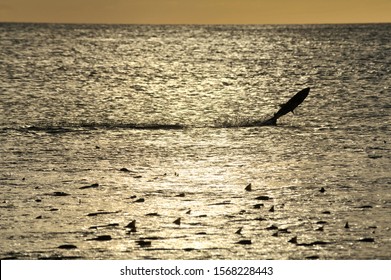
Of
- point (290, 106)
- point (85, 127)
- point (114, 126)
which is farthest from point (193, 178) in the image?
point (290, 106)

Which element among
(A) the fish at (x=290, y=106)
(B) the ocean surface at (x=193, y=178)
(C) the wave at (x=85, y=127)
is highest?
(A) the fish at (x=290, y=106)

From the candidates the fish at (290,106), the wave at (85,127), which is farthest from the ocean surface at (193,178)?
the fish at (290,106)

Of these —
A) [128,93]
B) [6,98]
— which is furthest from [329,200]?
[128,93]

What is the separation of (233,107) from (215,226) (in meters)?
40.1

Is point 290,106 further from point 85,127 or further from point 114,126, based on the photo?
point 85,127

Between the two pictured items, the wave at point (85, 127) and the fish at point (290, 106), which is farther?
the fish at point (290, 106)

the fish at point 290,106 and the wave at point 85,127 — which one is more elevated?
the fish at point 290,106

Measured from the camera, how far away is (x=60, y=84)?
278ft

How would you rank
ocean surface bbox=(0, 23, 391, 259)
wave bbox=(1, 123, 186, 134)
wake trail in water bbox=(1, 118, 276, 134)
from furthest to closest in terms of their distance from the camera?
1. wake trail in water bbox=(1, 118, 276, 134)
2. wave bbox=(1, 123, 186, 134)
3. ocean surface bbox=(0, 23, 391, 259)

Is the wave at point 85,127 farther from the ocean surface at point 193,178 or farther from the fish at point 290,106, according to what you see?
the fish at point 290,106

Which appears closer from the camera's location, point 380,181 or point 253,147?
point 380,181

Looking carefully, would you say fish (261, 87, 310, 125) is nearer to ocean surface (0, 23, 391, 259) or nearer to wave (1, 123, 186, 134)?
ocean surface (0, 23, 391, 259)

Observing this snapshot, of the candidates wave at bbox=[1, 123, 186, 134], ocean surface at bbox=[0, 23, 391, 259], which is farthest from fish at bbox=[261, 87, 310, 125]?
wave at bbox=[1, 123, 186, 134]
